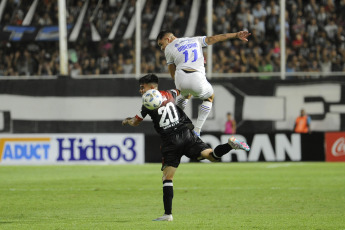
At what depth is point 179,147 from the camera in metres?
10.7

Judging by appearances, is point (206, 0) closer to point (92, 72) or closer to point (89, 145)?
point (92, 72)

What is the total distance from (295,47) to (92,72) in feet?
26.0

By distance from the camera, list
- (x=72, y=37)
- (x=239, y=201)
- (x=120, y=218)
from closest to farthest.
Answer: (x=120, y=218)
(x=239, y=201)
(x=72, y=37)

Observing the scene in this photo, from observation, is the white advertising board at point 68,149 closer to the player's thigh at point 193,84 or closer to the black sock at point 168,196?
the player's thigh at point 193,84

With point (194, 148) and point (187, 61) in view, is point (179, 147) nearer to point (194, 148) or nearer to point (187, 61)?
point (194, 148)

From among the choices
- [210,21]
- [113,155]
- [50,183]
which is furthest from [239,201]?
[210,21]

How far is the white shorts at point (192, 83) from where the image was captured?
11852mm

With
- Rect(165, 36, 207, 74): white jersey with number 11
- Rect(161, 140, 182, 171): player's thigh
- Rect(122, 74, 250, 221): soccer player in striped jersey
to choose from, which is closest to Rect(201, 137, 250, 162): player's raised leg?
Rect(122, 74, 250, 221): soccer player in striped jersey

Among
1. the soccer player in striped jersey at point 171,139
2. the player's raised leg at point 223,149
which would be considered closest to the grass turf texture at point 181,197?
the soccer player in striped jersey at point 171,139

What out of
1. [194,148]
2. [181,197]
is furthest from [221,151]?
[181,197]

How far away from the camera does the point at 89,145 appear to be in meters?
26.0

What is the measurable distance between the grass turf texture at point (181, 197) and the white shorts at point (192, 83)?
1925 millimetres

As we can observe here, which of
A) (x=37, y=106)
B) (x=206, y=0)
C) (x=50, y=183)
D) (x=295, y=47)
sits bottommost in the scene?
(x=50, y=183)

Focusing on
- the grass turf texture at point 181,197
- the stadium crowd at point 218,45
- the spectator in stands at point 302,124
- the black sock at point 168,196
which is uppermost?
the stadium crowd at point 218,45
